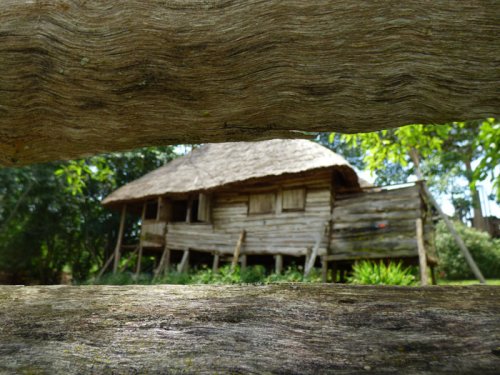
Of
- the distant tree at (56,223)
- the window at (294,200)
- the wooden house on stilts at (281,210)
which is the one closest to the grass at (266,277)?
the wooden house on stilts at (281,210)

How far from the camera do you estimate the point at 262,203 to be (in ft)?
49.8

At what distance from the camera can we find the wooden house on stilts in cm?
1214

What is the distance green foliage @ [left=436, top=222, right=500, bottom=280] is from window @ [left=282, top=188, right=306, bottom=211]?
11.6 meters

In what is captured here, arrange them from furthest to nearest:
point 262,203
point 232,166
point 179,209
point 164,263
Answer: point 179,209, point 164,263, point 232,166, point 262,203

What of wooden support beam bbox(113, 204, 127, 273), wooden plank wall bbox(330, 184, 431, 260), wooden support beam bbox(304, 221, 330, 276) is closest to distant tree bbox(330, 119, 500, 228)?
wooden plank wall bbox(330, 184, 431, 260)

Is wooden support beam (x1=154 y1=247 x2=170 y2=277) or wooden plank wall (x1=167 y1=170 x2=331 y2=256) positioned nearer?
wooden plank wall (x1=167 y1=170 x2=331 y2=256)

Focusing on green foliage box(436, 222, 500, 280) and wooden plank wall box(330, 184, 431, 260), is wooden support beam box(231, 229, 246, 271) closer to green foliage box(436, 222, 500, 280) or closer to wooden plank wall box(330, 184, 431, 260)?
wooden plank wall box(330, 184, 431, 260)

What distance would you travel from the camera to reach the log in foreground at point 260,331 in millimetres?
998

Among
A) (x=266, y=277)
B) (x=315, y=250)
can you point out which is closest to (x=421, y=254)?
(x=315, y=250)

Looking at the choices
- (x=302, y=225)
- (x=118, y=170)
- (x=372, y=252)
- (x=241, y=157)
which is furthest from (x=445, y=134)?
(x=118, y=170)

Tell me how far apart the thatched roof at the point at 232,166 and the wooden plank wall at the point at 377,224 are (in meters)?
1.47

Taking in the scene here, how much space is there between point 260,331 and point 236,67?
0.76 m

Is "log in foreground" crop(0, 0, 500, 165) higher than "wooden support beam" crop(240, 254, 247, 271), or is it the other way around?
"log in foreground" crop(0, 0, 500, 165)

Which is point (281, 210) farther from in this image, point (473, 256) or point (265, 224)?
point (473, 256)
